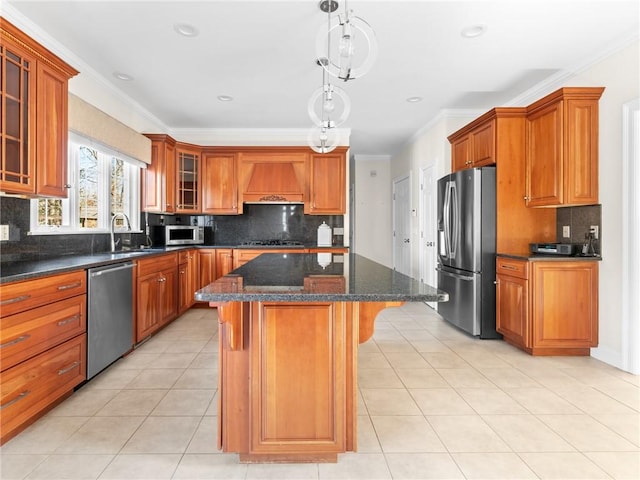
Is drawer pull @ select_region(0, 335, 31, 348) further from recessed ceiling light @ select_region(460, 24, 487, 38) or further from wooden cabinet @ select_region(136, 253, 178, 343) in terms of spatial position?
recessed ceiling light @ select_region(460, 24, 487, 38)

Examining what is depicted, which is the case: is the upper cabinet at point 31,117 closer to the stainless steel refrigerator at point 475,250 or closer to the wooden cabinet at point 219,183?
the wooden cabinet at point 219,183

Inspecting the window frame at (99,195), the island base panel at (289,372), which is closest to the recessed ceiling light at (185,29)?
the window frame at (99,195)

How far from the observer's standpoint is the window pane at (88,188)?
3.59 m

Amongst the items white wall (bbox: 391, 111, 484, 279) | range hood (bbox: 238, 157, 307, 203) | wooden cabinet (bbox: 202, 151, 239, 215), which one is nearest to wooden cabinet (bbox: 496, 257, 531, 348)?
white wall (bbox: 391, 111, 484, 279)

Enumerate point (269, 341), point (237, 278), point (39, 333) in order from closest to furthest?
point (269, 341)
point (237, 278)
point (39, 333)

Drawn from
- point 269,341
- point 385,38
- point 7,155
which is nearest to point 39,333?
point 7,155

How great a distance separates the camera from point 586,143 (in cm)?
321

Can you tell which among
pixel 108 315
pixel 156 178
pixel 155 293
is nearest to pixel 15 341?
pixel 108 315

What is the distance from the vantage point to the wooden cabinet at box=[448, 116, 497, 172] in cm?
377

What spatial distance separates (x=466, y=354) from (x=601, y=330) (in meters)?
1.14

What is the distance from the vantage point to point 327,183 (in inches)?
214

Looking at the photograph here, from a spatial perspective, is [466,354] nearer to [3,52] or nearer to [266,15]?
[266,15]

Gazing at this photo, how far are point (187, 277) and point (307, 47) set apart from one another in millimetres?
3113

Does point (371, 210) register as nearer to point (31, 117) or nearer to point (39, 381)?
point (31, 117)
